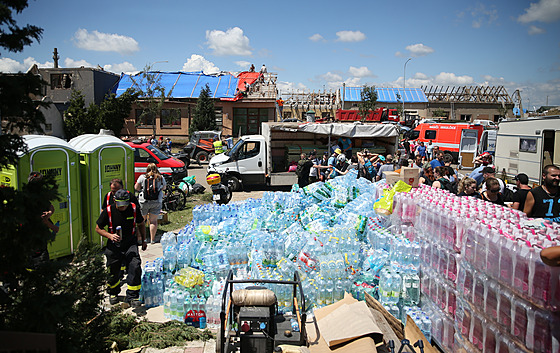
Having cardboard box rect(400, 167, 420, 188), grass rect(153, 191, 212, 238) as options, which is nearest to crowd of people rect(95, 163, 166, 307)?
grass rect(153, 191, 212, 238)

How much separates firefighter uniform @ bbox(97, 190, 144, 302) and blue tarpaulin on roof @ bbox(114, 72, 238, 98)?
29591 mm

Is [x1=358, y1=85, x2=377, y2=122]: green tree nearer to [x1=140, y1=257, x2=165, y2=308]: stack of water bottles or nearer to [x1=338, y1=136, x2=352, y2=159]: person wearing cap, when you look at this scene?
[x1=338, y1=136, x2=352, y2=159]: person wearing cap

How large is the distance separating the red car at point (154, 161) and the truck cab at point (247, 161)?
1.32 meters

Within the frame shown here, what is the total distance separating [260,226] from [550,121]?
10172 mm

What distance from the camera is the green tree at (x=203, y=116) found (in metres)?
32.7

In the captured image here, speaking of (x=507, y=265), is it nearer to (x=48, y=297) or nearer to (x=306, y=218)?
(x=48, y=297)

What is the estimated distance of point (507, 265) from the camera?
144 inches

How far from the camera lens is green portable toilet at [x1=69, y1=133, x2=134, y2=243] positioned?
26.9 feet

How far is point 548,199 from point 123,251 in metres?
6.72

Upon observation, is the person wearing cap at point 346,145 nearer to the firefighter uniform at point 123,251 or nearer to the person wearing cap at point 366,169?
the person wearing cap at point 366,169

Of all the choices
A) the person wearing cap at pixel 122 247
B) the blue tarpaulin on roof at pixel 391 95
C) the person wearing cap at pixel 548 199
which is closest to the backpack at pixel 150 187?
the person wearing cap at pixel 122 247

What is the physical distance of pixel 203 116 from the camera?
32812 mm

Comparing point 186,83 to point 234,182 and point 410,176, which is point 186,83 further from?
point 410,176

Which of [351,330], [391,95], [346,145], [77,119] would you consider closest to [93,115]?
[77,119]
